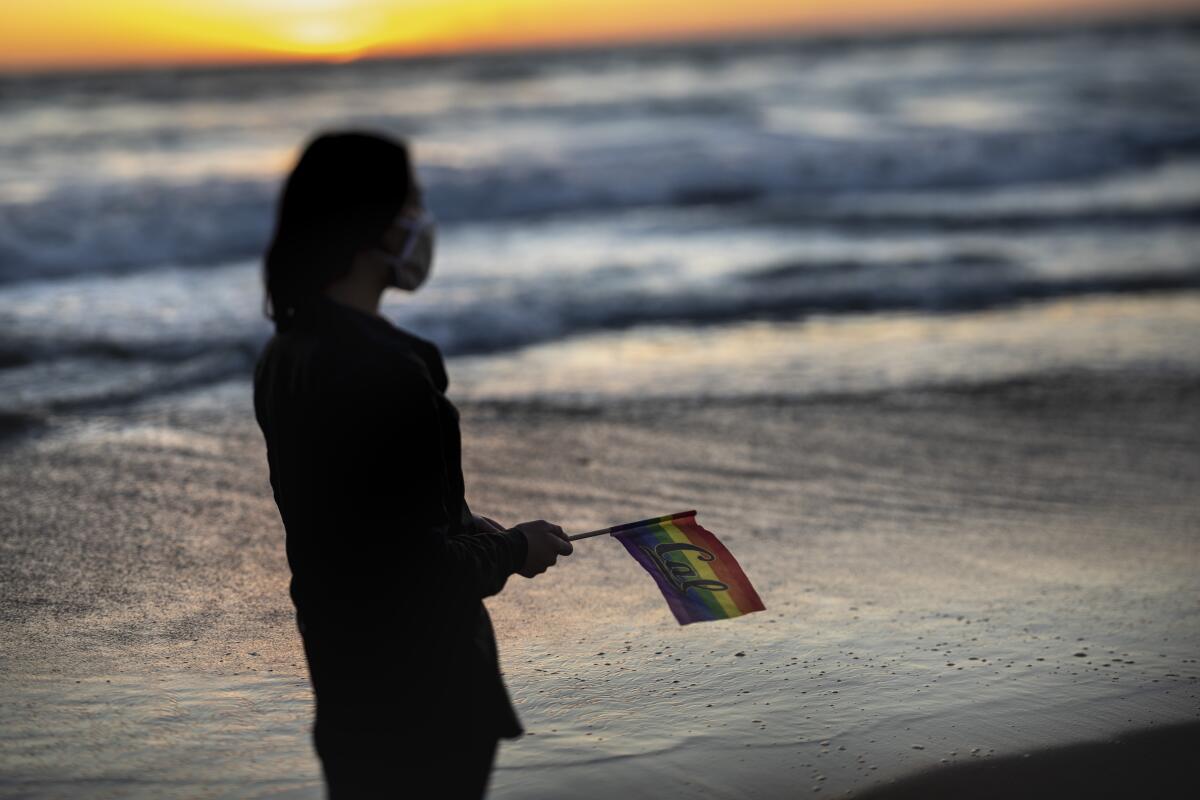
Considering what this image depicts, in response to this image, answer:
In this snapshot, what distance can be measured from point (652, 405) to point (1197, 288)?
666 centimetres

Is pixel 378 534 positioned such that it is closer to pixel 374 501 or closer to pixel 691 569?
pixel 374 501

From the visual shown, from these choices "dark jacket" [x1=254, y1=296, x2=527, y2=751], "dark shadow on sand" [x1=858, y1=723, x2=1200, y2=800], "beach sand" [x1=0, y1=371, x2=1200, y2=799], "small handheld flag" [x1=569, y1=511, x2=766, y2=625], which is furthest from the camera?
"beach sand" [x1=0, y1=371, x2=1200, y2=799]

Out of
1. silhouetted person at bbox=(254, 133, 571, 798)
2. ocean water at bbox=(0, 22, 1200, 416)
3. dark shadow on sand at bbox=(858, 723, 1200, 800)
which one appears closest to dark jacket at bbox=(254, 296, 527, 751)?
silhouetted person at bbox=(254, 133, 571, 798)

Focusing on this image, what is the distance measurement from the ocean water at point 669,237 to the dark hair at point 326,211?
19.4 ft

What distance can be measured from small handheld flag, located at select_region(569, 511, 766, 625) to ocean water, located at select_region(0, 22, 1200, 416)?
Result: 5346 mm

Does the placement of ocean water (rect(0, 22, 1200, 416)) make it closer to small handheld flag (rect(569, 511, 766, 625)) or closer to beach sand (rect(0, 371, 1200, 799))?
beach sand (rect(0, 371, 1200, 799))

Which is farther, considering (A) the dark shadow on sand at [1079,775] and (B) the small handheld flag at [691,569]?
(A) the dark shadow on sand at [1079,775]

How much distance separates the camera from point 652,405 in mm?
7793

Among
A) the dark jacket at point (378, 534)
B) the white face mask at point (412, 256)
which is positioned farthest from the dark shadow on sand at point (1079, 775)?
the white face mask at point (412, 256)

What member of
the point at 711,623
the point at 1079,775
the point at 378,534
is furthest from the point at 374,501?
the point at 711,623

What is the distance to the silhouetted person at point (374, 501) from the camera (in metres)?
2.11

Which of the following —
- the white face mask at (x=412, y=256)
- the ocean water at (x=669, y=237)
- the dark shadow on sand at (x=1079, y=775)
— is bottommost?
the dark shadow on sand at (x=1079, y=775)

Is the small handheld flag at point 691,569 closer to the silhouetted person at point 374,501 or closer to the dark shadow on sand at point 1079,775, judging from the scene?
the silhouetted person at point 374,501

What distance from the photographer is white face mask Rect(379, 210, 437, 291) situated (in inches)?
90.7
